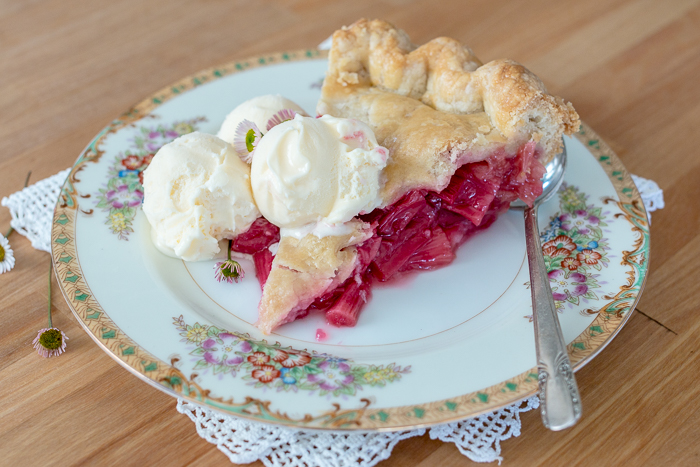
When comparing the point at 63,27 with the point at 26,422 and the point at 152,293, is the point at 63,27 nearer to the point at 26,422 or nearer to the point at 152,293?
the point at 152,293

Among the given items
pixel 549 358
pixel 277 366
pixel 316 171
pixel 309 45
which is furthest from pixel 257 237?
pixel 309 45

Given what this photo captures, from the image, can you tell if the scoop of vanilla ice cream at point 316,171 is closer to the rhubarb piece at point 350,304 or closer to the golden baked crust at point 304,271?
the golden baked crust at point 304,271

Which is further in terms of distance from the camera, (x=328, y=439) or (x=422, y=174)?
(x=422, y=174)

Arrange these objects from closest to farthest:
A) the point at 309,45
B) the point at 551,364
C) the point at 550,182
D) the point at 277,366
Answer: the point at 551,364 < the point at 277,366 < the point at 550,182 < the point at 309,45

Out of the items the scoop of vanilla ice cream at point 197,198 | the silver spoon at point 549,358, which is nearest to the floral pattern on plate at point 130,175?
the scoop of vanilla ice cream at point 197,198

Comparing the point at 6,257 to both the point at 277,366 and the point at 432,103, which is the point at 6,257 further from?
the point at 432,103

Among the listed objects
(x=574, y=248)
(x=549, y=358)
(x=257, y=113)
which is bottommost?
(x=574, y=248)
